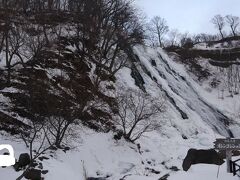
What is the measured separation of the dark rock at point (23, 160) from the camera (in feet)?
60.5

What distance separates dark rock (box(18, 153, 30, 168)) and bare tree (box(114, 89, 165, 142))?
30.2 ft

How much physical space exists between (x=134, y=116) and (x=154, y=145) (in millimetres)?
3213

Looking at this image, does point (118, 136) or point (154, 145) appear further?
point (154, 145)

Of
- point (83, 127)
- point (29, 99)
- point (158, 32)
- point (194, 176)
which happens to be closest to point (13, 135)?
point (29, 99)

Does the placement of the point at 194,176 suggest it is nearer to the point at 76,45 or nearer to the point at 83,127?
the point at 83,127

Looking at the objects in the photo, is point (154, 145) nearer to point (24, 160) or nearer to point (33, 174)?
point (24, 160)

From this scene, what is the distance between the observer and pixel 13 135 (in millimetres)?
21812

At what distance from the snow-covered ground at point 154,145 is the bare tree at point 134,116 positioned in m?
0.68

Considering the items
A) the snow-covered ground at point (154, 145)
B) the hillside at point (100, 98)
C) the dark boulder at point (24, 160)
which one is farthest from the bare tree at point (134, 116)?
the dark boulder at point (24, 160)

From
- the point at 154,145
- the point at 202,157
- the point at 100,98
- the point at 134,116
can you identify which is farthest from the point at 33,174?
the point at 100,98

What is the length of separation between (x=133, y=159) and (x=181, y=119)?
36.6ft

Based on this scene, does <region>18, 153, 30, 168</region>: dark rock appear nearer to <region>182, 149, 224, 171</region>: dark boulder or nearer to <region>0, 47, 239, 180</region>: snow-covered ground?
<region>0, 47, 239, 180</region>: snow-covered ground

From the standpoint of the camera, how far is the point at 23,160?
61.0 feet

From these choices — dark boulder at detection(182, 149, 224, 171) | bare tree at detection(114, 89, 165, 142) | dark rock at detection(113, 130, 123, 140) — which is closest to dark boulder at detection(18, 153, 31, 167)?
dark boulder at detection(182, 149, 224, 171)
